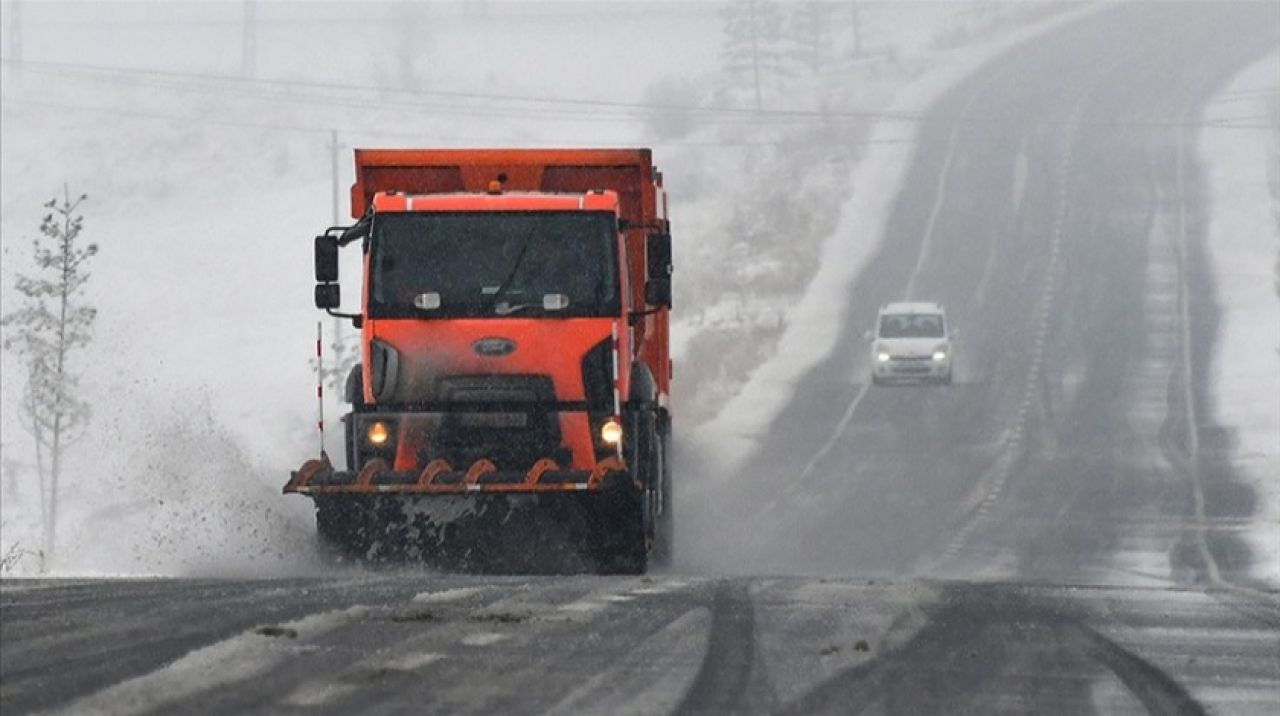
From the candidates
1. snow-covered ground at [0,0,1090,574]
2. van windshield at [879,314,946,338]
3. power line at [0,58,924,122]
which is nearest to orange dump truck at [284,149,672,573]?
snow-covered ground at [0,0,1090,574]

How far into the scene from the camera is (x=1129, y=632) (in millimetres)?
10523

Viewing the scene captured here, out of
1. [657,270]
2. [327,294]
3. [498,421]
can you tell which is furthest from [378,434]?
[657,270]

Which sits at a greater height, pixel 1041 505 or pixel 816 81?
pixel 816 81

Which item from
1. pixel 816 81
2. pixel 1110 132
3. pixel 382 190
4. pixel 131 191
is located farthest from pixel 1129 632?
pixel 816 81

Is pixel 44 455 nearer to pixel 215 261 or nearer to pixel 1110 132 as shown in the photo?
pixel 215 261

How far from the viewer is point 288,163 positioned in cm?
9369

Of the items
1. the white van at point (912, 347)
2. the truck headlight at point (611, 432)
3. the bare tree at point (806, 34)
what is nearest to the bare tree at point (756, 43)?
the bare tree at point (806, 34)

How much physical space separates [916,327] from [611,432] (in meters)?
30.7

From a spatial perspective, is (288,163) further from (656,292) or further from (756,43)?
(656,292)

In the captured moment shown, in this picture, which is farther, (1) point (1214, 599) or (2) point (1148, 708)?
(1) point (1214, 599)

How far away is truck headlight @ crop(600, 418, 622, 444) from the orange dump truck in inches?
0.4

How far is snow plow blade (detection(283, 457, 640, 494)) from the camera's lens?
648 inches

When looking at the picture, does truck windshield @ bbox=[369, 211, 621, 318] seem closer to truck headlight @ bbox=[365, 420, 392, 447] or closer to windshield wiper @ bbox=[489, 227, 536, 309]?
windshield wiper @ bbox=[489, 227, 536, 309]

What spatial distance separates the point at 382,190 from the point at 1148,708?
12153 millimetres
